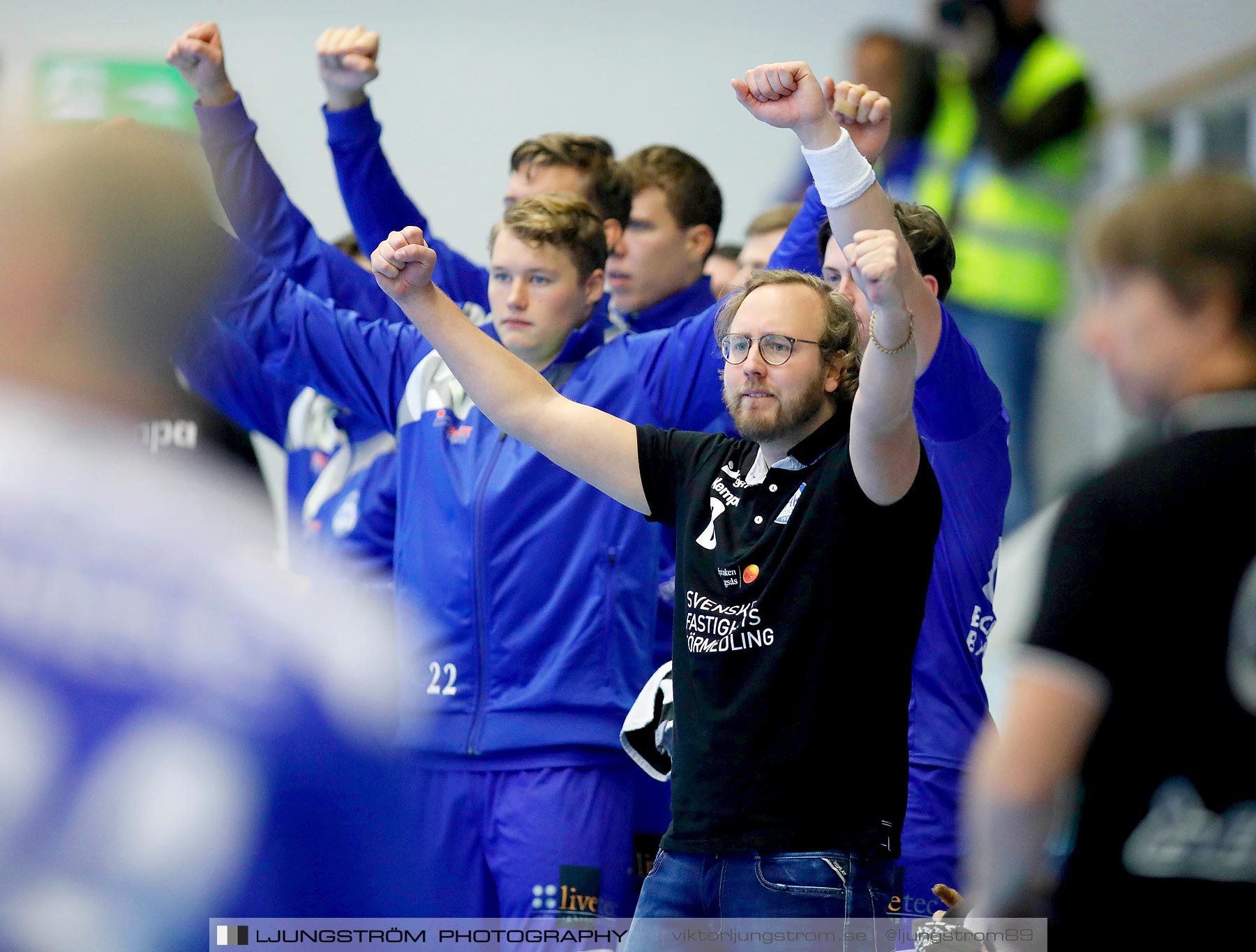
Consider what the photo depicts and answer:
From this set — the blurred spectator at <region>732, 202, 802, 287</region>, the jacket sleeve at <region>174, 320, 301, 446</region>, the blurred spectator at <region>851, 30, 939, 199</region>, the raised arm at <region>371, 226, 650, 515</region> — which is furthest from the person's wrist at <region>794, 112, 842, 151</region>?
the blurred spectator at <region>851, 30, 939, 199</region>

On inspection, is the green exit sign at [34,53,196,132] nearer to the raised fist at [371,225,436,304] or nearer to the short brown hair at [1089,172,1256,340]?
the raised fist at [371,225,436,304]

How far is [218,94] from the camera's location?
357 cm

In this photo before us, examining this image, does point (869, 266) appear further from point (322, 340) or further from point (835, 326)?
point (322, 340)

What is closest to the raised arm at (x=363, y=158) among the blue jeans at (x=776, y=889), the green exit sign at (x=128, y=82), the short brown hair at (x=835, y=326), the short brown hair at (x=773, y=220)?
the green exit sign at (x=128, y=82)

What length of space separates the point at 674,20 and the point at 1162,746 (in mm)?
4728

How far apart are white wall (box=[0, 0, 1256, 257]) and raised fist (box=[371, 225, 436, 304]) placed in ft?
10.8

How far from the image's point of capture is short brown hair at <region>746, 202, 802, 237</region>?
3963mm

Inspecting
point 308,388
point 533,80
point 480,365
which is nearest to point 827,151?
point 480,365

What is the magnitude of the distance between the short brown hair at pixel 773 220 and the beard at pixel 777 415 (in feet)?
5.63

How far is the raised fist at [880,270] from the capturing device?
76.5 inches

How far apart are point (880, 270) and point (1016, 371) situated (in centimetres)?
315

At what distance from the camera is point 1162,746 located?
4.79ft

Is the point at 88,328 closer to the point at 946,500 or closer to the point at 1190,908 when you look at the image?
the point at 1190,908

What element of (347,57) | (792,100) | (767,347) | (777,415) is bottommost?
(777,415)
